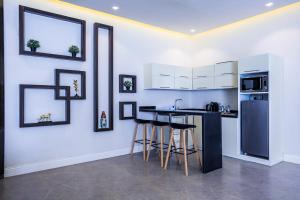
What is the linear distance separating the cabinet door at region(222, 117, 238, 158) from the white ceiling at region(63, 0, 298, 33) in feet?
7.08

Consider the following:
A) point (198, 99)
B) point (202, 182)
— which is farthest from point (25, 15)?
point (198, 99)

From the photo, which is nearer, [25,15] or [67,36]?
[25,15]

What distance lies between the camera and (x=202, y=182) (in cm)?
303

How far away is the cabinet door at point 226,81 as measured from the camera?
14.9ft

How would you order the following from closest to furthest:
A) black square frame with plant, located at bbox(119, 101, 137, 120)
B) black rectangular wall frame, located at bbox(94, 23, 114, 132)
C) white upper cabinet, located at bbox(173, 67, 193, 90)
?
1. black rectangular wall frame, located at bbox(94, 23, 114, 132)
2. black square frame with plant, located at bbox(119, 101, 137, 120)
3. white upper cabinet, located at bbox(173, 67, 193, 90)

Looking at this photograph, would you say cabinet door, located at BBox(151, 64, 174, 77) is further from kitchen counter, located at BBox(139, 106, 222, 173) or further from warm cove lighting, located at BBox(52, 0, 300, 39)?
kitchen counter, located at BBox(139, 106, 222, 173)

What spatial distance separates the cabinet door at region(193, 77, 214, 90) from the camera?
5.00 meters

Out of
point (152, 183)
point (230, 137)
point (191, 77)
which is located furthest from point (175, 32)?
point (152, 183)

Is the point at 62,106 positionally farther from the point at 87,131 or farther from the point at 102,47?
the point at 102,47

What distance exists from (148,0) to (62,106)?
95.3 inches

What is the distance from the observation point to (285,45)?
404cm

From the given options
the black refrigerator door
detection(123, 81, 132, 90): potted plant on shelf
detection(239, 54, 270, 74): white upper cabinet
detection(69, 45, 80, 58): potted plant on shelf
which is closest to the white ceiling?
detection(69, 45, 80, 58): potted plant on shelf

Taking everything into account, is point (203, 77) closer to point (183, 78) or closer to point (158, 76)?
point (183, 78)

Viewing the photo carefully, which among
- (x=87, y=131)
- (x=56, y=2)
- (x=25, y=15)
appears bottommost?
(x=87, y=131)
